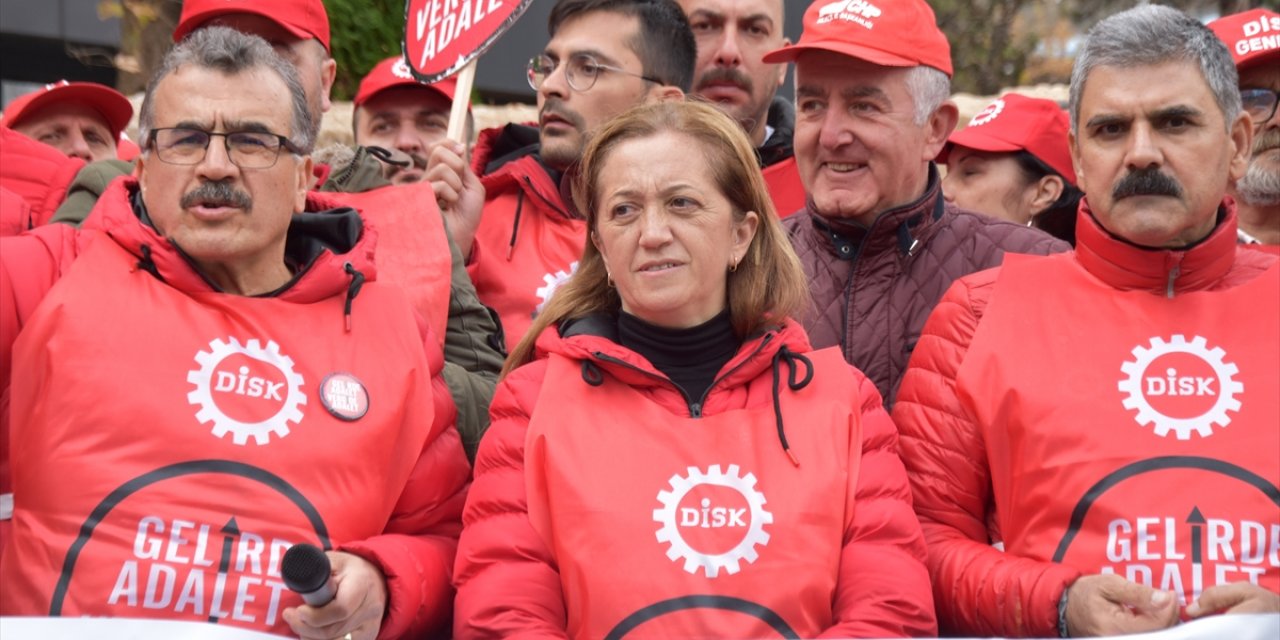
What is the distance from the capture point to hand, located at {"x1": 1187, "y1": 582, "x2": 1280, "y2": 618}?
3.07m

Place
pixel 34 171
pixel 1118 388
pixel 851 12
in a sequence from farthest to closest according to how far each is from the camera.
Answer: pixel 34 171 → pixel 851 12 → pixel 1118 388

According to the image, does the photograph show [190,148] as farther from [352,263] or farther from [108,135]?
[108,135]

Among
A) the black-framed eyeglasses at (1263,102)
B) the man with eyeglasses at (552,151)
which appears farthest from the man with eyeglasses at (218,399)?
the black-framed eyeglasses at (1263,102)

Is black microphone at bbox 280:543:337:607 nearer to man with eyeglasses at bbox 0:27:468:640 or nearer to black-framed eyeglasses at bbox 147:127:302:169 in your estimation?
man with eyeglasses at bbox 0:27:468:640

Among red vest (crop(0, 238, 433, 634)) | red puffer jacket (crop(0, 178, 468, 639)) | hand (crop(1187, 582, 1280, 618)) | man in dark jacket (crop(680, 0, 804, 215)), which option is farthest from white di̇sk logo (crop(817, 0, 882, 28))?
hand (crop(1187, 582, 1280, 618))

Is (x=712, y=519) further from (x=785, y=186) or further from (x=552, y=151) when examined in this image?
(x=785, y=186)

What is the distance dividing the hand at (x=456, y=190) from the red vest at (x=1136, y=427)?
5.45ft

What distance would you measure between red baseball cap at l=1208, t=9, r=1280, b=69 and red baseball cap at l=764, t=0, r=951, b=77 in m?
1.20

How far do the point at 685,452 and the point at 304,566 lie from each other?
2.81 ft

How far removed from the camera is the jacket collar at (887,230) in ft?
14.4

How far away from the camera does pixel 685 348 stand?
139 inches

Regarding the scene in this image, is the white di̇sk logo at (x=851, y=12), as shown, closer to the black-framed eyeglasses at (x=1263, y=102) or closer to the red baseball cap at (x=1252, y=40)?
the red baseball cap at (x=1252, y=40)

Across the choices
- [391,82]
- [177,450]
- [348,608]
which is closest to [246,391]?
[177,450]

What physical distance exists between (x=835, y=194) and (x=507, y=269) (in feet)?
3.39
